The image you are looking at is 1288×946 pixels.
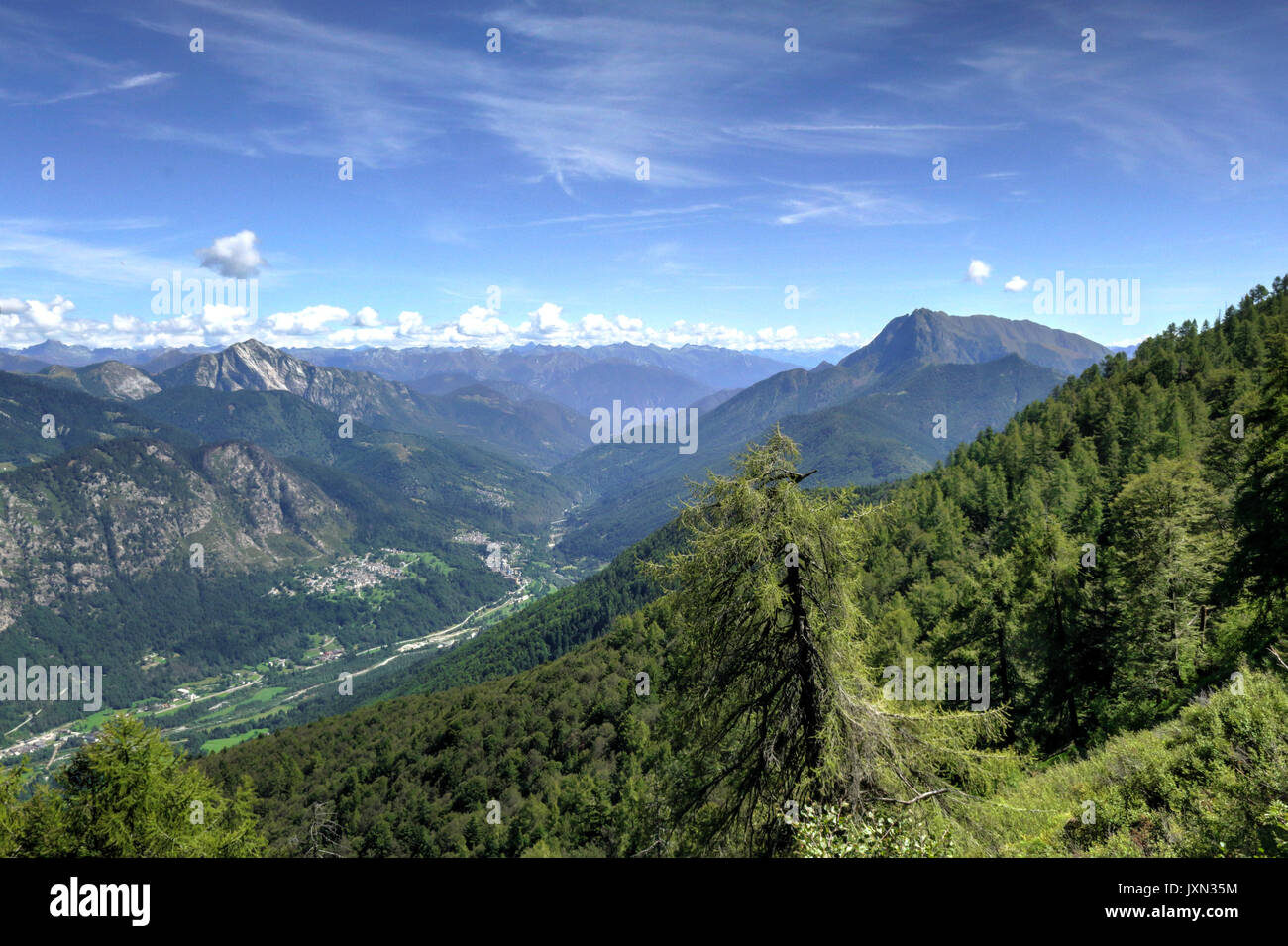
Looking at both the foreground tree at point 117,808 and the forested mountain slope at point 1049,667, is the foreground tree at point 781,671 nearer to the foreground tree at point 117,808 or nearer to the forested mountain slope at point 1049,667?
the forested mountain slope at point 1049,667

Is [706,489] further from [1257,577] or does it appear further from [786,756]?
[1257,577]

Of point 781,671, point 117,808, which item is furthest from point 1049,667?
point 117,808

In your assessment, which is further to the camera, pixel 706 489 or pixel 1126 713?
pixel 1126 713

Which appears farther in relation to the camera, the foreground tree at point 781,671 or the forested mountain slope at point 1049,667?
the forested mountain slope at point 1049,667

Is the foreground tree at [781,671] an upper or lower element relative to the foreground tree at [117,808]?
upper

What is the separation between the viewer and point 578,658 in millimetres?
110562

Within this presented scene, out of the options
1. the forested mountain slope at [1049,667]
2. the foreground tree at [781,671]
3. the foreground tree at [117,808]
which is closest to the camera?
the foreground tree at [781,671]

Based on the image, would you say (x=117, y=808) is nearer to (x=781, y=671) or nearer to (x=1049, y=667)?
(x=781, y=671)

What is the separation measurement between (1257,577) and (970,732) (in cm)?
1981

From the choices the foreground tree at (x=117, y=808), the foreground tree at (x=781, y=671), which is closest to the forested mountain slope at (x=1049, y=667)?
the foreground tree at (x=781, y=671)

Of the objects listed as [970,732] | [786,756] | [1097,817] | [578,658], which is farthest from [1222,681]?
[578,658]

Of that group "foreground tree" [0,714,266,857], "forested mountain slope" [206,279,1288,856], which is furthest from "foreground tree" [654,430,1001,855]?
"foreground tree" [0,714,266,857]

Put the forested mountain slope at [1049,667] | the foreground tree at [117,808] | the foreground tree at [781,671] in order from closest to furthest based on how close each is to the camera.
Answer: the foreground tree at [781,671], the forested mountain slope at [1049,667], the foreground tree at [117,808]

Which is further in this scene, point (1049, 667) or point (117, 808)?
point (1049, 667)
